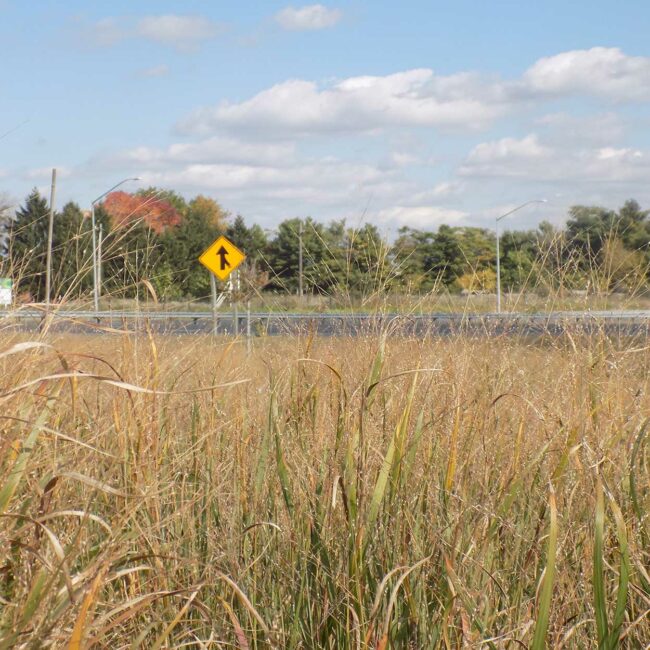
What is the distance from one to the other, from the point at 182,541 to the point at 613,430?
1637mm

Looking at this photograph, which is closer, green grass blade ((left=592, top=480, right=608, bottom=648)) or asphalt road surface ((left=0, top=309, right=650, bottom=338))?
green grass blade ((left=592, top=480, right=608, bottom=648))

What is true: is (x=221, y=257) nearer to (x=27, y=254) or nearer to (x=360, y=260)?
(x=360, y=260)

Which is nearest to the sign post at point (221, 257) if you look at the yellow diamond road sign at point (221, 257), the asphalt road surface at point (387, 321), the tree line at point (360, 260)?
the yellow diamond road sign at point (221, 257)

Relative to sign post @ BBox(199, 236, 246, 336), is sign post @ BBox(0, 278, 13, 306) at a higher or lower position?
lower

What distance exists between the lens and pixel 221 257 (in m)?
20.3

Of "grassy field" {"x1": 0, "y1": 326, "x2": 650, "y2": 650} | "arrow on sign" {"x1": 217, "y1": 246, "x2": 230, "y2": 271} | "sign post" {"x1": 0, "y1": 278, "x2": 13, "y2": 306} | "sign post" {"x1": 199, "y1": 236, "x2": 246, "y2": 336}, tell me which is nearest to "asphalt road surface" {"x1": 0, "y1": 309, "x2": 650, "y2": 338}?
"sign post" {"x1": 0, "y1": 278, "x2": 13, "y2": 306}

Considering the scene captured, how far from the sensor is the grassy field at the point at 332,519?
2357 mm

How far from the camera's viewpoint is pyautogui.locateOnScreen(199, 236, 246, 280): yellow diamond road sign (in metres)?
20.0

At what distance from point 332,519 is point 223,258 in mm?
17716

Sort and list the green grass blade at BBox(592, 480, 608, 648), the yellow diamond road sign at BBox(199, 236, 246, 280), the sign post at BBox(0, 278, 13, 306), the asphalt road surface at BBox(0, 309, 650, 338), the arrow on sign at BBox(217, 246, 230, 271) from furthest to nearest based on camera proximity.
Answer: the arrow on sign at BBox(217, 246, 230, 271) → the yellow diamond road sign at BBox(199, 236, 246, 280) → the asphalt road surface at BBox(0, 309, 650, 338) → the sign post at BBox(0, 278, 13, 306) → the green grass blade at BBox(592, 480, 608, 648)

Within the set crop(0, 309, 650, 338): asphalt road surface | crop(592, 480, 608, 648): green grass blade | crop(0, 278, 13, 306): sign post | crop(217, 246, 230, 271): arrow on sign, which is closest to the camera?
crop(592, 480, 608, 648): green grass blade

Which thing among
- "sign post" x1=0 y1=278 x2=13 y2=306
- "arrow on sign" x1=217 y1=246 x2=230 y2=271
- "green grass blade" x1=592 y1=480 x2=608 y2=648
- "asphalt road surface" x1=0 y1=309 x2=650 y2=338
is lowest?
"green grass blade" x1=592 y1=480 x2=608 y2=648

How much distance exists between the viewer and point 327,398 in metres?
3.67

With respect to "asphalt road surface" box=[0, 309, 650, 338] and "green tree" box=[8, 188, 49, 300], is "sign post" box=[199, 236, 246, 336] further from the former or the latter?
"asphalt road surface" box=[0, 309, 650, 338]
